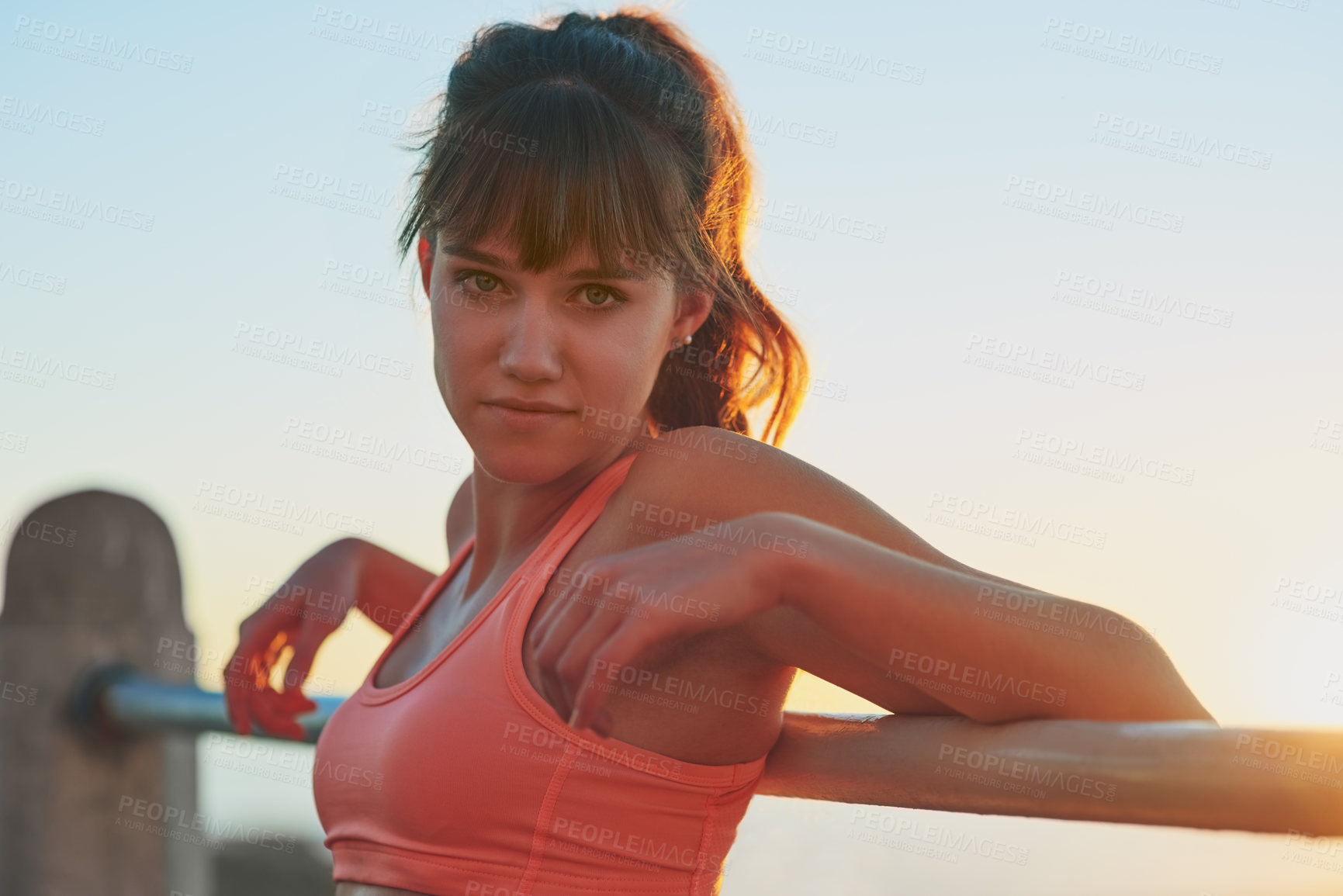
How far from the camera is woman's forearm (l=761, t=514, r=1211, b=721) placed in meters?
0.84

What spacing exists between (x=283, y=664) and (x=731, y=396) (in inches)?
28.7

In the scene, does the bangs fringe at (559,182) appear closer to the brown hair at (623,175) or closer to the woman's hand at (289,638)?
the brown hair at (623,175)

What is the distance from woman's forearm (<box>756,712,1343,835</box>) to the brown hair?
0.56 metres

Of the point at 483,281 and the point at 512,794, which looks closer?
the point at 512,794

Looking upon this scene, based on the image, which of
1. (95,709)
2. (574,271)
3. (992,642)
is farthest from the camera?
(95,709)

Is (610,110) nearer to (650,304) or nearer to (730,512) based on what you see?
(650,304)

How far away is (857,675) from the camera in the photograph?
1.03m

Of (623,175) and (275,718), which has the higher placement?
(623,175)

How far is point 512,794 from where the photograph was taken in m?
1.05

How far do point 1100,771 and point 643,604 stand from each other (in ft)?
1.08

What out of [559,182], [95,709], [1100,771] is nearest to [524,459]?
[559,182]

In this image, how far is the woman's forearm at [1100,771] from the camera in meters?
0.65

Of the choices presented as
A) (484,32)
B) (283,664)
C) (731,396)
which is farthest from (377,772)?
(484,32)

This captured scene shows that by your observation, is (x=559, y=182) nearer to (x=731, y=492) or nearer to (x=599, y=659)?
(x=731, y=492)
